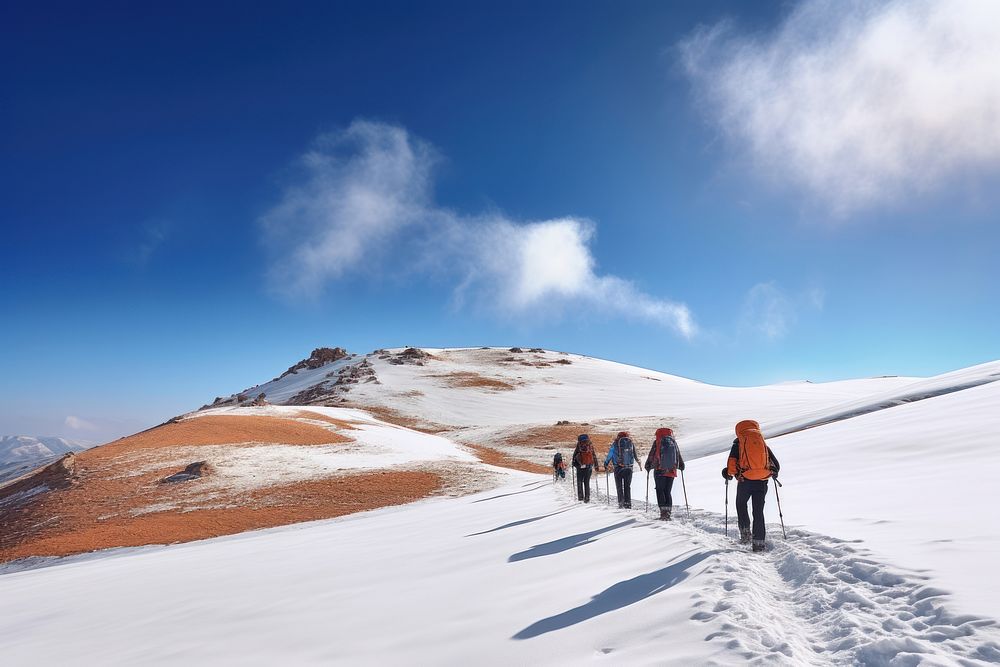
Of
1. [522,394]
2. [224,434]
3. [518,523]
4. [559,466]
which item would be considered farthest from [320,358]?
[518,523]

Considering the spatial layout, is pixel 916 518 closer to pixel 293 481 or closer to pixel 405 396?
pixel 293 481

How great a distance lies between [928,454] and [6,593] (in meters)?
21.6

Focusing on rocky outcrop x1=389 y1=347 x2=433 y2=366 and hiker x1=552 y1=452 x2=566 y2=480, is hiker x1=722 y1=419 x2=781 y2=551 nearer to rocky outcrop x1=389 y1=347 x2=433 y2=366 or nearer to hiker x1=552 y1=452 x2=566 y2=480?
hiker x1=552 y1=452 x2=566 y2=480

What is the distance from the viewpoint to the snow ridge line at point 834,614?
352 centimetres

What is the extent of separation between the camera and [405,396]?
7462cm

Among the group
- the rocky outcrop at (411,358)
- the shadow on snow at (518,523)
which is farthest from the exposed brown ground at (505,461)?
the rocky outcrop at (411,358)

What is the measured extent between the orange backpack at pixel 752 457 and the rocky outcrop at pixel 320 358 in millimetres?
110610

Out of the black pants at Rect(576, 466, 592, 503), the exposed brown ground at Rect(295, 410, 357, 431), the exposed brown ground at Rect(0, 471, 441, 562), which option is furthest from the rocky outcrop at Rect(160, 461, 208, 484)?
the black pants at Rect(576, 466, 592, 503)

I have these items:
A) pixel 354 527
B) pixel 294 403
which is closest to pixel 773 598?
pixel 354 527

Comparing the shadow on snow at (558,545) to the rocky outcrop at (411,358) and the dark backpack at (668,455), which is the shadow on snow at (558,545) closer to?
the dark backpack at (668,455)

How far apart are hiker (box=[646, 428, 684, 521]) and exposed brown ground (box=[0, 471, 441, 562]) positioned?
14.8 m

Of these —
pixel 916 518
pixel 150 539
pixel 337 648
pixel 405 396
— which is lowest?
pixel 150 539

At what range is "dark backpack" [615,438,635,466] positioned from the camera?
12.7 metres

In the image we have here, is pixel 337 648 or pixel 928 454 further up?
pixel 928 454
